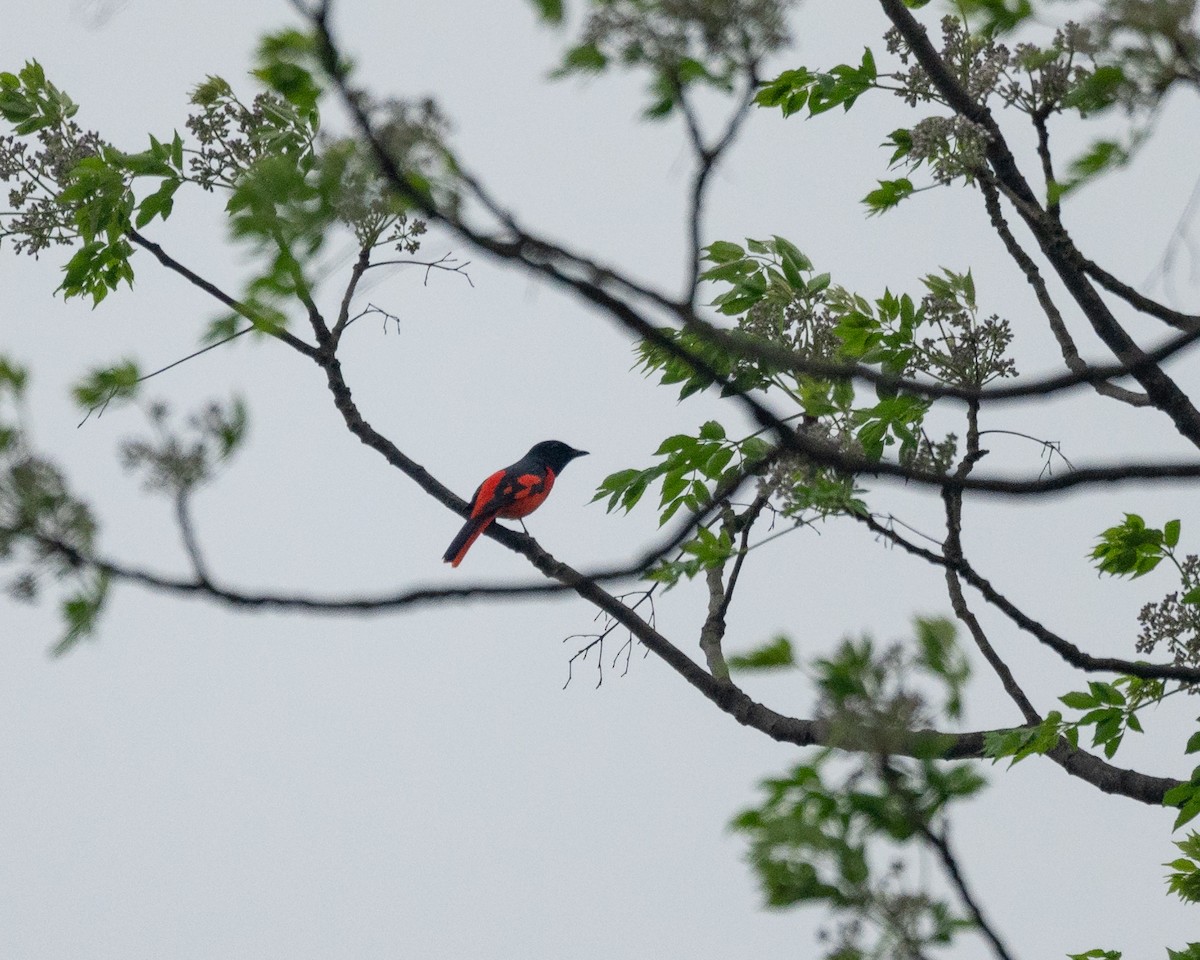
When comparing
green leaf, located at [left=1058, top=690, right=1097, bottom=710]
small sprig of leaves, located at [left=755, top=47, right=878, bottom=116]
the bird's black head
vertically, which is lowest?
green leaf, located at [left=1058, top=690, right=1097, bottom=710]

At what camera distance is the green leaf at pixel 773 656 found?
2.80 meters

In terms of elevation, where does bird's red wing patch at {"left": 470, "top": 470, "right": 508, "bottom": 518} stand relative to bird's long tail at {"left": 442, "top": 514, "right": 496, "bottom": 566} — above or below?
above

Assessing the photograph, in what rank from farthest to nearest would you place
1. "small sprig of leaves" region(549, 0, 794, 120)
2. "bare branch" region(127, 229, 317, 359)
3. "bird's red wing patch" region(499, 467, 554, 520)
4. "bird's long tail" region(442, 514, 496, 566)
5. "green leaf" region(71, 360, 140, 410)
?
"bird's red wing patch" region(499, 467, 554, 520) < "bird's long tail" region(442, 514, 496, 566) < "bare branch" region(127, 229, 317, 359) < "green leaf" region(71, 360, 140, 410) < "small sprig of leaves" region(549, 0, 794, 120)

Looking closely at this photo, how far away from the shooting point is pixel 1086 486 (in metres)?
2.39

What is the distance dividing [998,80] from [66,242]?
363 centimetres

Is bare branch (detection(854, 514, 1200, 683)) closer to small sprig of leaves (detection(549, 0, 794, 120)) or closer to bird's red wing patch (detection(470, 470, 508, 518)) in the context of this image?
small sprig of leaves (detection(549, 0, 794, 120))

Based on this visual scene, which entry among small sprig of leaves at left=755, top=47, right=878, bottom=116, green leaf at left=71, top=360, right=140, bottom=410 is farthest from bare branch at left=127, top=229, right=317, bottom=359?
small sprig of leaves at left=755, top=47, right=878, bottom=116

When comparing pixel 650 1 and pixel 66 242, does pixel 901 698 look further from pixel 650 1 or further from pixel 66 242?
pixel 66 242

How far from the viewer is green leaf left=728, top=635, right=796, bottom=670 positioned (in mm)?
2797

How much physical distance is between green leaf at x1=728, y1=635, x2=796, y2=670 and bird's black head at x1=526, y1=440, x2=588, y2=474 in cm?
905

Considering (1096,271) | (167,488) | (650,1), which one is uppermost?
(1096,271)

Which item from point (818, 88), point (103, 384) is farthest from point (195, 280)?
point (818, 88)

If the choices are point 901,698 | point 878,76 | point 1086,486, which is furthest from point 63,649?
point 878,76

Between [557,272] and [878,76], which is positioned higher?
[878,76]
